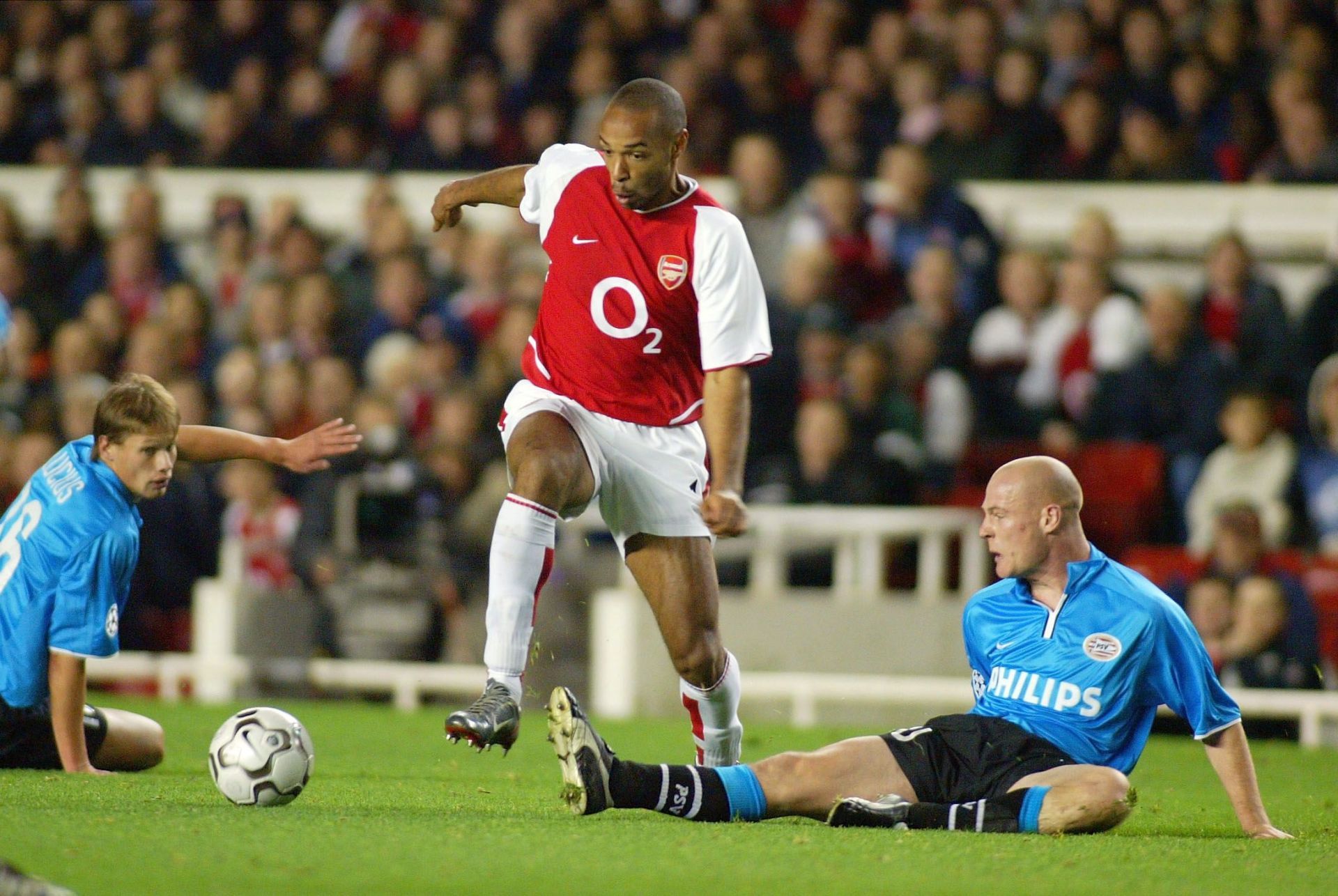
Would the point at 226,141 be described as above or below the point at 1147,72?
below

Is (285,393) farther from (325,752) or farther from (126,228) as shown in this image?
(325,752)

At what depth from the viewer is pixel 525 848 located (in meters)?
4.50

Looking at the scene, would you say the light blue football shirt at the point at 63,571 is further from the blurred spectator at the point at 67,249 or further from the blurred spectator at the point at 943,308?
the blurred spectator at the point at 67,249

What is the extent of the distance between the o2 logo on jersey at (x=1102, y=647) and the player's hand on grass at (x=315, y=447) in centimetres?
244

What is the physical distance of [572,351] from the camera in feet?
19.8

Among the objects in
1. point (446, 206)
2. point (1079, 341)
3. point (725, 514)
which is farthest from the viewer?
point (1079, 341)

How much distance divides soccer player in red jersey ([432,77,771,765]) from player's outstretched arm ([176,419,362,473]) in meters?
0.63

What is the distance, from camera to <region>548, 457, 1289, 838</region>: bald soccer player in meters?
5.05

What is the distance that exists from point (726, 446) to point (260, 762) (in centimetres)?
163

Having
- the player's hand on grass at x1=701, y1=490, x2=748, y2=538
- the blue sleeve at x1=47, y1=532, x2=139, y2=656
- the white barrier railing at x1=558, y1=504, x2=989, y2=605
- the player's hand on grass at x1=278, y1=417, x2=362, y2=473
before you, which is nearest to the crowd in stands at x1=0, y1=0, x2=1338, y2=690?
the white barrier railing at x1=558, y1=504, x2=989, y2=605

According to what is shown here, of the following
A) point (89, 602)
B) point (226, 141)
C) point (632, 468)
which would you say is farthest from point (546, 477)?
point (226, 141)

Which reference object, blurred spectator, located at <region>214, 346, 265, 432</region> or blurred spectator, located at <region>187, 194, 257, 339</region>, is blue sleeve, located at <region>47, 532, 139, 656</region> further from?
blurred spectator, located at <region>187, 194, 257, 339</region>

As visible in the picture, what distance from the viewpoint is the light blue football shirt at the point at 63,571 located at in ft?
19.6

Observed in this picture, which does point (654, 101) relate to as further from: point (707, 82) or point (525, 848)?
point (707, 82)
